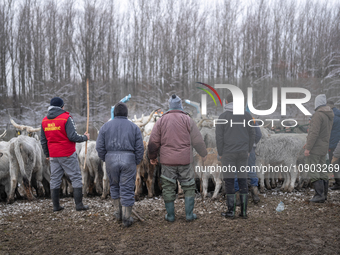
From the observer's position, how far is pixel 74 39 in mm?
19703

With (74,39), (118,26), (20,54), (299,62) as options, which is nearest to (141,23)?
(118,26)

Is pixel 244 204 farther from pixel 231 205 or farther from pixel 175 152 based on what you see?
pixel 175 152

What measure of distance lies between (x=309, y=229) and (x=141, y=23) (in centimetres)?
1924

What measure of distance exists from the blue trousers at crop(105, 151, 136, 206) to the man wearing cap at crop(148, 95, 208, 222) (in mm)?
495

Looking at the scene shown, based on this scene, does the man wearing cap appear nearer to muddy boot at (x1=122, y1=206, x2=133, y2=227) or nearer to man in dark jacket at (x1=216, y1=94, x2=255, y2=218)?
man in dark jacket at (x1=216, y1=94, x2=255, y2=218)

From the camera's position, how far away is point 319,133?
5766 mm

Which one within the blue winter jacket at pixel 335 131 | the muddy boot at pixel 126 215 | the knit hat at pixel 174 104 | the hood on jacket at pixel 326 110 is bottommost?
the muddy boot at pixel 126 215

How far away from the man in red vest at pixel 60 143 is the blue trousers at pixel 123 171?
48.4 inches

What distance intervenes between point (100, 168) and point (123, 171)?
2719 mm

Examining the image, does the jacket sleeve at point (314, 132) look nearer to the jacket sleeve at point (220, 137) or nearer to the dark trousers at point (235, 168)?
the dark trousers at point (235, 168)

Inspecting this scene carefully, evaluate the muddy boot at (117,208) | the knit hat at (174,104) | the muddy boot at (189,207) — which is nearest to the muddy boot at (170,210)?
the muddy boot at (189,207)

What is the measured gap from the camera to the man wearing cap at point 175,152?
4.68 meters

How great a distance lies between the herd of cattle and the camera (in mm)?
6375

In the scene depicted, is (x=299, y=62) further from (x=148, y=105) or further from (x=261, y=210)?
(x=261, y=210)
